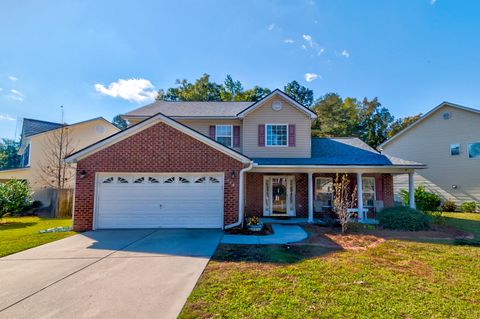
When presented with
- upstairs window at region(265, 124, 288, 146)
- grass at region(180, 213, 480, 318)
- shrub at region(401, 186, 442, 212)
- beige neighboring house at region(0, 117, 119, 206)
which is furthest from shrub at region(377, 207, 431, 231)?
beige neighboring house at region(0, 117, 119, 206)

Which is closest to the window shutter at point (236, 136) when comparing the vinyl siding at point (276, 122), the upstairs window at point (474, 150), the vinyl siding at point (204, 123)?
the vinyl siding at point (204, 123)

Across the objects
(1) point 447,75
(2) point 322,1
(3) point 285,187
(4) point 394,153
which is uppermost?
(2) point 322,1

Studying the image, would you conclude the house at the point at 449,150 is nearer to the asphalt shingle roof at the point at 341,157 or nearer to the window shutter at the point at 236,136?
the asphalt shingle roof at the point at 341,157

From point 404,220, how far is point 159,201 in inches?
410

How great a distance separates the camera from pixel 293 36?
13.0 metres

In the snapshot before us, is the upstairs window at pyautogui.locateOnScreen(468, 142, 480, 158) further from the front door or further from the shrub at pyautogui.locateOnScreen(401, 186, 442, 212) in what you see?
the front door

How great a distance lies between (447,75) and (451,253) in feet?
50.6

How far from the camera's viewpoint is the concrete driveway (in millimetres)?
3555

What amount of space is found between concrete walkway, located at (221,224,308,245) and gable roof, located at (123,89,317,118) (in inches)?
258

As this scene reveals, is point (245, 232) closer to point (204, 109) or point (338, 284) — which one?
point (338, 284)

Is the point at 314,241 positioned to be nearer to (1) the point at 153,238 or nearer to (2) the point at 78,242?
(1) the point at 153,238

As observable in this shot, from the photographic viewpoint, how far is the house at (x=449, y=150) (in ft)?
50.3

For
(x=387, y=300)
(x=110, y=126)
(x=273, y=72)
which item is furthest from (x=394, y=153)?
(x=110, y=126)

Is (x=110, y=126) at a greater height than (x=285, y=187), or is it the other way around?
(x=110, y=126)
